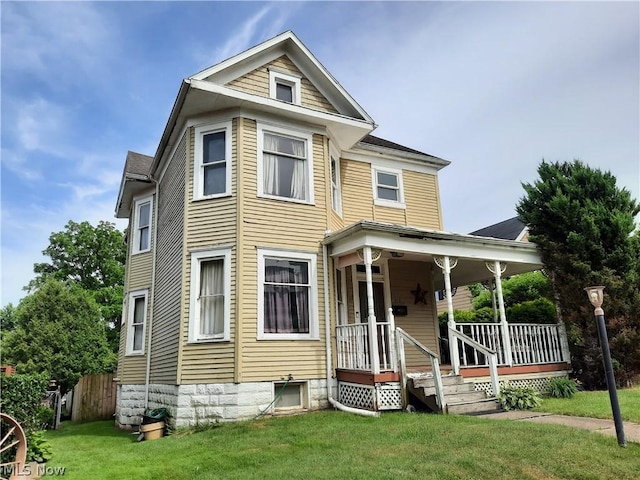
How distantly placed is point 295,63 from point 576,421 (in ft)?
32.4

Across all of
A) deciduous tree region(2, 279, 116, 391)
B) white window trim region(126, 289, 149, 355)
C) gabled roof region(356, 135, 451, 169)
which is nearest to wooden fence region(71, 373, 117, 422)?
deciduous tree region(2, 279, 116, 391)

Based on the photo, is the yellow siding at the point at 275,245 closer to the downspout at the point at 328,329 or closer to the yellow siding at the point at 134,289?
the downspout at the point at 328,329

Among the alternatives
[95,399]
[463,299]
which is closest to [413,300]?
[95,399]

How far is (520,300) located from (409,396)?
1493 centimetres

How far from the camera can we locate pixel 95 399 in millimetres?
15656

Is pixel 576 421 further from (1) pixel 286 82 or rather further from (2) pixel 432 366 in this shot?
(1) pixel 286 82

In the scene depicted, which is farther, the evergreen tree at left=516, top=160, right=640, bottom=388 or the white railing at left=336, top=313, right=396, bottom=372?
the evergreen tree at left=516, top=160, right=640, bottom=388

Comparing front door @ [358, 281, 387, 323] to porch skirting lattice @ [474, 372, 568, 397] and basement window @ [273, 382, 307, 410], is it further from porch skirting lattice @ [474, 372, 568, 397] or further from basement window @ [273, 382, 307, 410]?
porch skirting lattice @ [474, 372, 568, 397]

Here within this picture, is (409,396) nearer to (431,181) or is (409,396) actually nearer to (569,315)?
(569,315)

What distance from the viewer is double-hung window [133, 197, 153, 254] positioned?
14.2 meters

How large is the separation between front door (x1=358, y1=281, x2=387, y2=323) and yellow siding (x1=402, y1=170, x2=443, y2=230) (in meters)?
2.52

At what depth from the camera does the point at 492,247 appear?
11.2 meters

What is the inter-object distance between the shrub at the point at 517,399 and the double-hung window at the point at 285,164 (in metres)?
5.82

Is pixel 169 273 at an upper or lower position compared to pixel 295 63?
lower
